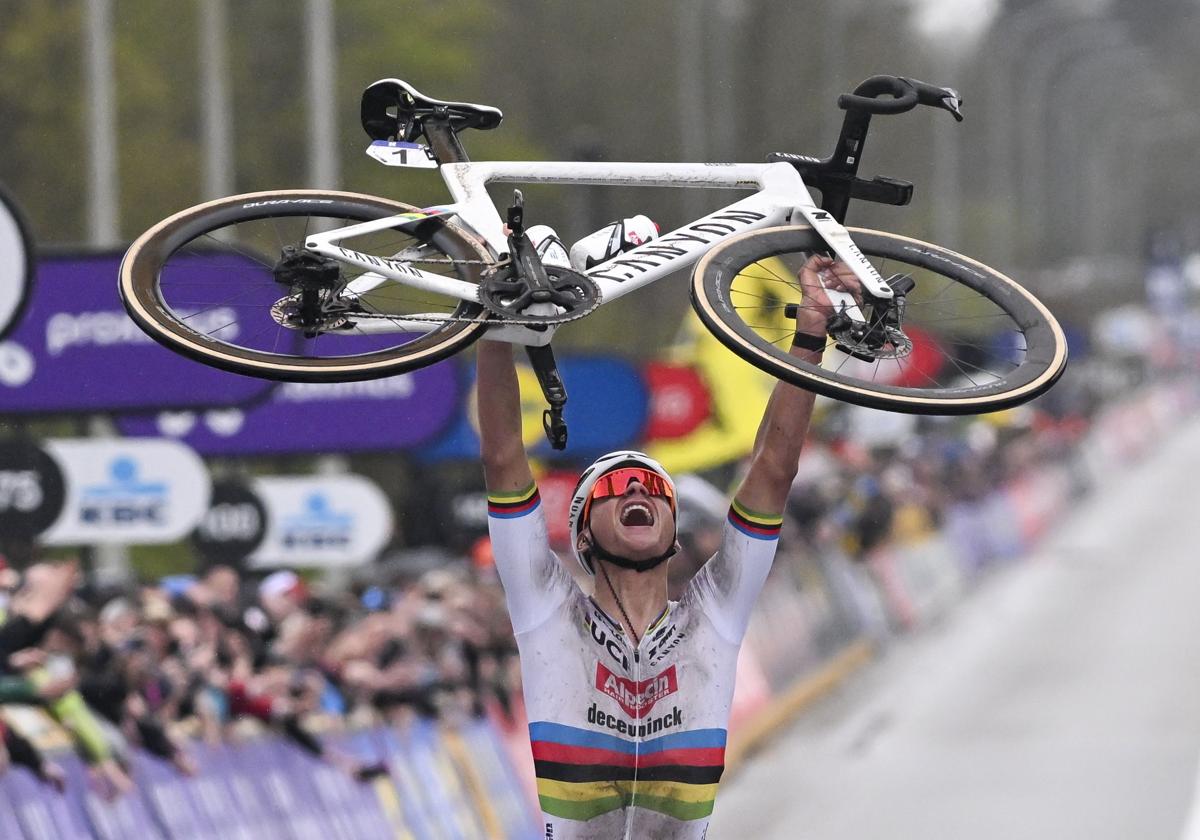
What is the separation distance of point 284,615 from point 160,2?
19.9 meters

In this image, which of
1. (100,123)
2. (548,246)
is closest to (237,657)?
(548,246)

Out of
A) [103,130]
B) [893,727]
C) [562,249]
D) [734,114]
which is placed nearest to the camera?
[562,249]

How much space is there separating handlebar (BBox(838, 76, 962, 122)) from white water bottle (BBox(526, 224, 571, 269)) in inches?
29.6

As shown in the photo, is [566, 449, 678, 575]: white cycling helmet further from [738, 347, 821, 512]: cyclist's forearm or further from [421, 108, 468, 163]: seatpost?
[421, 108, 468, 163]: seatpost

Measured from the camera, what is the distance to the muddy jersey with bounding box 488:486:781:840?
15.0ft

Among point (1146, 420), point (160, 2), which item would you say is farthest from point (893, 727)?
point (1146, 420)

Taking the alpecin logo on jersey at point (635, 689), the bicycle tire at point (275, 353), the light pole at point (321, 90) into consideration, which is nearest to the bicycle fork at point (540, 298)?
the bicycle tire at point (275, 353)

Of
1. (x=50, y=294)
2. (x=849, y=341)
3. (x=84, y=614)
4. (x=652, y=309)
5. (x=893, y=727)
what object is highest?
(x=849, y=341)

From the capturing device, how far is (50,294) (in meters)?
8.81

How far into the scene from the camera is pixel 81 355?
8.68 metres

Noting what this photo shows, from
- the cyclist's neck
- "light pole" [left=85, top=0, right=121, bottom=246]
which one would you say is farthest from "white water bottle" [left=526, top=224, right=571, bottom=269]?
"light pole" [left=85, top=0, right=121, bottom=246]

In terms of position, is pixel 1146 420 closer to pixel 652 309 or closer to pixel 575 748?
pixel 652 309

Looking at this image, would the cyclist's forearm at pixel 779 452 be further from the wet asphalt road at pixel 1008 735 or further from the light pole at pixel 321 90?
the light pole at pixel 321 90

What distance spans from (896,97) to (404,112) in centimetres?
123
